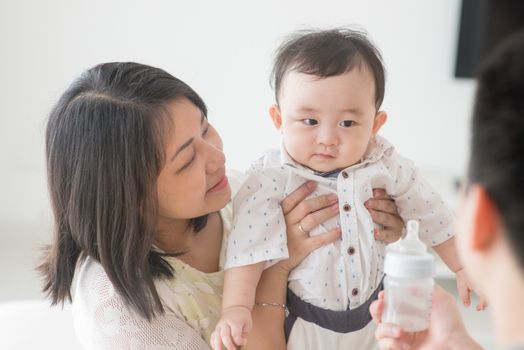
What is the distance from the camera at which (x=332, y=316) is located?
4.67ft

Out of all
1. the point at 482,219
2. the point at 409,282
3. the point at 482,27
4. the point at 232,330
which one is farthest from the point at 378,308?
the point at 482,27

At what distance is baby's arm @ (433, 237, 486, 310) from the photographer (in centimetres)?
147

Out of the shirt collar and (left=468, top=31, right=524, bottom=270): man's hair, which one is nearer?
(left=468, top=31, right=524, bottom=270): man's hair

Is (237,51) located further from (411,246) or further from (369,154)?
(411,246)

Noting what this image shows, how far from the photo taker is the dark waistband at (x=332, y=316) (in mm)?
1424

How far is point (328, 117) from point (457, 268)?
46 centimetres

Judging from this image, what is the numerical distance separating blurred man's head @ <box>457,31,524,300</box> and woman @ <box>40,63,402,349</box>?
67cm

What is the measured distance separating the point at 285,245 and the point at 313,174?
169 mm

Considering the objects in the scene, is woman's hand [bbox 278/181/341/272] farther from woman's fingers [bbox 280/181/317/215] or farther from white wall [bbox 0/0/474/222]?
white wall [bbox 0/0/474/222]

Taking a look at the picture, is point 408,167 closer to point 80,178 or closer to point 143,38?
point 80,178

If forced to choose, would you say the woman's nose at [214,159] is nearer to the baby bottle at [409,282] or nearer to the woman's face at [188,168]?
the woman's face at [188,168]

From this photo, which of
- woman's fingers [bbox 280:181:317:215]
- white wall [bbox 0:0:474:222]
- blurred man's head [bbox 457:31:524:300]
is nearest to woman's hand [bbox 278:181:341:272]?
woman's fingers [bbox 280:181:317:215]

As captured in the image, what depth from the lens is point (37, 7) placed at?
351 centimetres

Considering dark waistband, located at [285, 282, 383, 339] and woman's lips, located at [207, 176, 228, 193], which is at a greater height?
woman's lips, located at [207, 176, 228, 193]
